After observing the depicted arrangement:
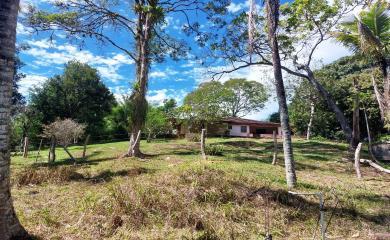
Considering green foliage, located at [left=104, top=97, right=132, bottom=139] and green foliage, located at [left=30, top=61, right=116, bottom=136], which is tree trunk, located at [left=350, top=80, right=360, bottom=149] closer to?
green foliage, located at [left=104, top=97, right=132, bottom=139]

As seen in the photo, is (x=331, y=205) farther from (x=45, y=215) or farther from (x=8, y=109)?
(x=8, y=109)

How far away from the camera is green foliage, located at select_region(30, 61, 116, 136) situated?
3616cm

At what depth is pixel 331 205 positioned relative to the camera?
8.03 metres

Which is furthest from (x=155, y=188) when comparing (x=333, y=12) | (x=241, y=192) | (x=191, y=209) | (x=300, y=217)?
(x=333, y=12)

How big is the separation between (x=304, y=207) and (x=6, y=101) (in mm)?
6978

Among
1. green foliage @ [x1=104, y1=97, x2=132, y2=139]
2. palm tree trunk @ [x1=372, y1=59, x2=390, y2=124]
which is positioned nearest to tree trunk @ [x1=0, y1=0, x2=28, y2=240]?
palm tree trunk @ [x1=372, y1=59, x2=390, y2=124]

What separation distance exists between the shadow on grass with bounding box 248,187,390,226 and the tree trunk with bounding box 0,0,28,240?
5341 mm

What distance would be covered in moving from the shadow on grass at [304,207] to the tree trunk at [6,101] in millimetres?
5341

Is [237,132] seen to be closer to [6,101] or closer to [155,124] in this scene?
[155,124]

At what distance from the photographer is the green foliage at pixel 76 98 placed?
36.2 meters

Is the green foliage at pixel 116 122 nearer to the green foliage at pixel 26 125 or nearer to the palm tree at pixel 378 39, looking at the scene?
the green foliage at pixel 26 125

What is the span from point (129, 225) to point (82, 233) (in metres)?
0.89

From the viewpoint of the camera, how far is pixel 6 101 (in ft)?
15.3

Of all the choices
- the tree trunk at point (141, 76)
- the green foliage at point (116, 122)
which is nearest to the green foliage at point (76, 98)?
the green foliage at point (116, 122)
